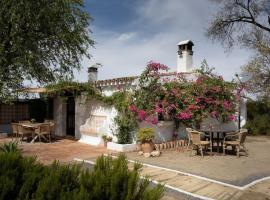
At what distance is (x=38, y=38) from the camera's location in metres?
15.7

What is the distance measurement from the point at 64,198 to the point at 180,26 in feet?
56.8

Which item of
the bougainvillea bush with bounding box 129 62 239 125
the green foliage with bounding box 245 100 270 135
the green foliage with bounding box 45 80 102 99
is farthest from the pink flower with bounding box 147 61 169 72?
the green foliage with bounding box 245 100 270 135

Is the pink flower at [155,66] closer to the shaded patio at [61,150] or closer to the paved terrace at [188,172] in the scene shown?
the paved terrace at [188,172]

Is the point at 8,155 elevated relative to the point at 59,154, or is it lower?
elevated

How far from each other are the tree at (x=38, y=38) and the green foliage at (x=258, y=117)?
1099cm

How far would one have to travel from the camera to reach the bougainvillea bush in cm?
1402

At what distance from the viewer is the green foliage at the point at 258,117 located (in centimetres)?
2059

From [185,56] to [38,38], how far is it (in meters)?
7.37

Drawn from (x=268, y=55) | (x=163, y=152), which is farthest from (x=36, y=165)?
(x=268, y=55)

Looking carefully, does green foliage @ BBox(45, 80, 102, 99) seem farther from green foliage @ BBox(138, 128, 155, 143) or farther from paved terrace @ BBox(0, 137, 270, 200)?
green foliage @ BBox(138, 128, 155, 143)

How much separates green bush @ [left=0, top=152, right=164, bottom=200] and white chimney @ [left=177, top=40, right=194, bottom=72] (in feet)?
45.6

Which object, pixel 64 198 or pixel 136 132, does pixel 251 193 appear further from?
pixel 136 132

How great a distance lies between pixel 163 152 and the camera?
13.2 meters

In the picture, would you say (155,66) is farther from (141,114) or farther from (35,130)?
(35,130)
